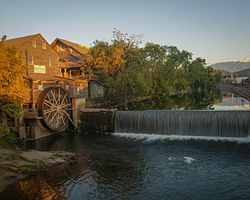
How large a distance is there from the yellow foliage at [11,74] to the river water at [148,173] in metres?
4.49

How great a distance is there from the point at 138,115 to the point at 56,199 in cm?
1457

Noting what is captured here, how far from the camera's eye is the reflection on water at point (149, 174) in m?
11.5

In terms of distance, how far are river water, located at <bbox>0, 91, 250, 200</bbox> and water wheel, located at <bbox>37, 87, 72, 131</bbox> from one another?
4318 mm

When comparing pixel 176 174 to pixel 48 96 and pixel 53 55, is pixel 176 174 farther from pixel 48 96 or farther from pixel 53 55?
pixel 53 55

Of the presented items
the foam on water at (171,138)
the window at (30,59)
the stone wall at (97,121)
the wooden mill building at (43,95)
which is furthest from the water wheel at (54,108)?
the window at (30,59)

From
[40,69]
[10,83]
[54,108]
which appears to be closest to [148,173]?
[10,83]

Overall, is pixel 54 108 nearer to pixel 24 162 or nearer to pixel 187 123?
pixel 24 162

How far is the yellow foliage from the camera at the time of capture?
20.6 meters

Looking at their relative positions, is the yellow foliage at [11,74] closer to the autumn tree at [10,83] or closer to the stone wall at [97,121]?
the autumn tree at [10,83]

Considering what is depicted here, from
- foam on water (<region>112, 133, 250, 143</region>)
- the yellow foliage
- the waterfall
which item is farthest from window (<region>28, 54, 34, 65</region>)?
foam on water (<region>112, 133, 250, 143</region>)

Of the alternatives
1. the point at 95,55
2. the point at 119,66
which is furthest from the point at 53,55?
the point at 119,66

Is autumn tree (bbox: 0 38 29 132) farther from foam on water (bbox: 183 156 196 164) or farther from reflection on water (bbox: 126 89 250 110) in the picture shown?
reflection on water (bbox: 126 89 250 110)

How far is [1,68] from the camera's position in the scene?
67.6 feet

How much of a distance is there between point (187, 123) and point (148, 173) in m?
9.64
